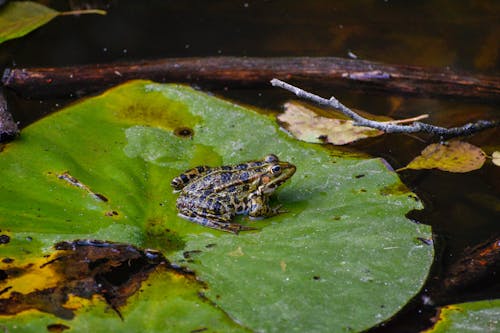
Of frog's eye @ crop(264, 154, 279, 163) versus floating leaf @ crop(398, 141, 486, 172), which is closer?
frog's eye @ crop(264, 154, 279, 163)

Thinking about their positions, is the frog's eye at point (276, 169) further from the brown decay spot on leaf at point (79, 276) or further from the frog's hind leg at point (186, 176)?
the brown decay spot on leaf at point (79, 276)

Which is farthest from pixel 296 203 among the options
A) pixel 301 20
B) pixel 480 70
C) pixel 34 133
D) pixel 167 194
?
pixel 301 20

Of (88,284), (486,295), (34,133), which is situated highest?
(34,133)

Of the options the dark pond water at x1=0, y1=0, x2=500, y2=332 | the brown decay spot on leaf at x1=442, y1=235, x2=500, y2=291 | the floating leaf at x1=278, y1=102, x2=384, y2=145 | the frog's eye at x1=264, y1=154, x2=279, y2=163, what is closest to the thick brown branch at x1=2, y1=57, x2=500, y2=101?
the dark pond water at x1=0, y1=0, x2=500, y2=332

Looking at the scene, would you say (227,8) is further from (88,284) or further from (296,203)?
(88,284)

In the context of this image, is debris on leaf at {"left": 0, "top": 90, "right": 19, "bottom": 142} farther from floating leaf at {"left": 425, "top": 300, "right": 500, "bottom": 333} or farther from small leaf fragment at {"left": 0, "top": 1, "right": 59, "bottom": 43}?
floating leaf at {"left": 425, "top": 300, "right": 500, "bottom": 333}

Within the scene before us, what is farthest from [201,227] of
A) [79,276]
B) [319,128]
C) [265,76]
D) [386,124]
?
[265,76]
